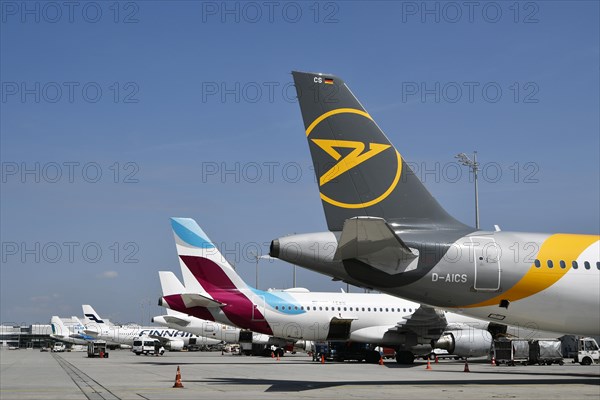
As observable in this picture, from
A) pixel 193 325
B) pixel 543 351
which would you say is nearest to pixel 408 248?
pixel 543 351

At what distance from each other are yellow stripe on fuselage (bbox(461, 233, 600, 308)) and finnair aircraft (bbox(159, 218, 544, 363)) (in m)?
18.0

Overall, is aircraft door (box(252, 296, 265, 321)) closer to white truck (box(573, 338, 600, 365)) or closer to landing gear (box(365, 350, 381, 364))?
landing gear (box(365, 350, 381, 364))

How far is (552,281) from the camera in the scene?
72.5 ft

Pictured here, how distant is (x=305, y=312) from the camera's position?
1736 inches

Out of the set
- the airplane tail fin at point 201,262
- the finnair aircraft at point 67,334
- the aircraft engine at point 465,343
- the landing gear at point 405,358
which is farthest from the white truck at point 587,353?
the finnair aircraft at point 67,334

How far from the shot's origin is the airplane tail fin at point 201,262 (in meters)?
43.4

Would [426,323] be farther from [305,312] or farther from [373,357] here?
[305,312]

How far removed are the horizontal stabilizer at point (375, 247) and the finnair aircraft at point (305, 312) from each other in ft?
68.3

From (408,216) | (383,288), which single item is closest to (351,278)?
(383,288)

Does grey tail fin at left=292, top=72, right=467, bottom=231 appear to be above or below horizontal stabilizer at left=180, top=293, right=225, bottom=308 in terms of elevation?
above

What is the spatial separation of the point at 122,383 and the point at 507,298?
13216 millimetres

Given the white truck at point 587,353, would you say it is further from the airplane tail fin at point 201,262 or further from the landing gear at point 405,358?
the airplane tail fin at point 201,262

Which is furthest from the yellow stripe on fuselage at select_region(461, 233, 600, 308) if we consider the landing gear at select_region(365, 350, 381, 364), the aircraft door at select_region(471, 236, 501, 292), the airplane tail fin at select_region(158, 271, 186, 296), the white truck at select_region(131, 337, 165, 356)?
the white truck at select_region(131, 337, 165, 356)

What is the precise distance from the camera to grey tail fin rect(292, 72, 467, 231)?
838 inches
